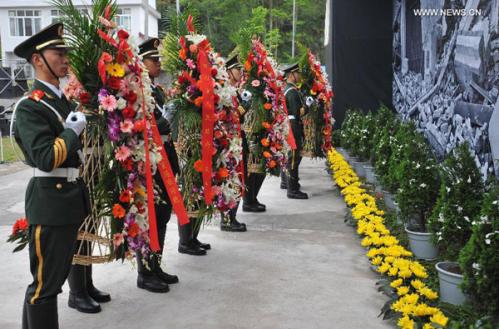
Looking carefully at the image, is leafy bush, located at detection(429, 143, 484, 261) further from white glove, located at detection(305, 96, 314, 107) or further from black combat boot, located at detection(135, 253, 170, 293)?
white glove, located at detection(305, 96, 314, 107)

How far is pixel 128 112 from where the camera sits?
148 inches

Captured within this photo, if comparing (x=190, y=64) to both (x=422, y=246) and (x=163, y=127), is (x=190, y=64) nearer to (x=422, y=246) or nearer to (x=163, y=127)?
(x=163, y=127)

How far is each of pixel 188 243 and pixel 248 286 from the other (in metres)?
1.20

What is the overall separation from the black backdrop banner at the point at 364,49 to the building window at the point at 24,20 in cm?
3142

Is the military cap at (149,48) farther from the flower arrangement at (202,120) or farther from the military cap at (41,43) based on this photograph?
the military cap at (41,43)

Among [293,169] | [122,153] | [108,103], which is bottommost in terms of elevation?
[293,169]

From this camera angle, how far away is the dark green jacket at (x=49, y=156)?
118 inches

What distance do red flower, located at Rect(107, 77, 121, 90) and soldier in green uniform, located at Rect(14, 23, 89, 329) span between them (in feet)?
1.51

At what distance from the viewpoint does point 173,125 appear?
16.4 feet

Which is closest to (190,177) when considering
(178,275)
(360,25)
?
(178,275)

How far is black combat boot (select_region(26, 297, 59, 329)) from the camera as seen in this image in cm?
319

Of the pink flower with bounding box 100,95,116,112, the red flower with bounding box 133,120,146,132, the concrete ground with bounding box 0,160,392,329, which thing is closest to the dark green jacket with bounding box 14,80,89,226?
the pink flower with bounding box 100,95,116,112

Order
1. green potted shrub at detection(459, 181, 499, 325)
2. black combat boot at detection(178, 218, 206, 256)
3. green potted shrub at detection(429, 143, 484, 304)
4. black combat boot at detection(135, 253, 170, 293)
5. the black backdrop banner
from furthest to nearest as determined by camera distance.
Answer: the black backdrop banner
black combat boot at detection(178, 218, 206, 256)
black combat boot at detection(135, 253, 170, 293)
green potted shrub at detection(429, 143, 484, 304)
green potted shrub at detection(459, 181, 499, 325)

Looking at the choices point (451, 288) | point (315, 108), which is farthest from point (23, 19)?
point (451, 288)
